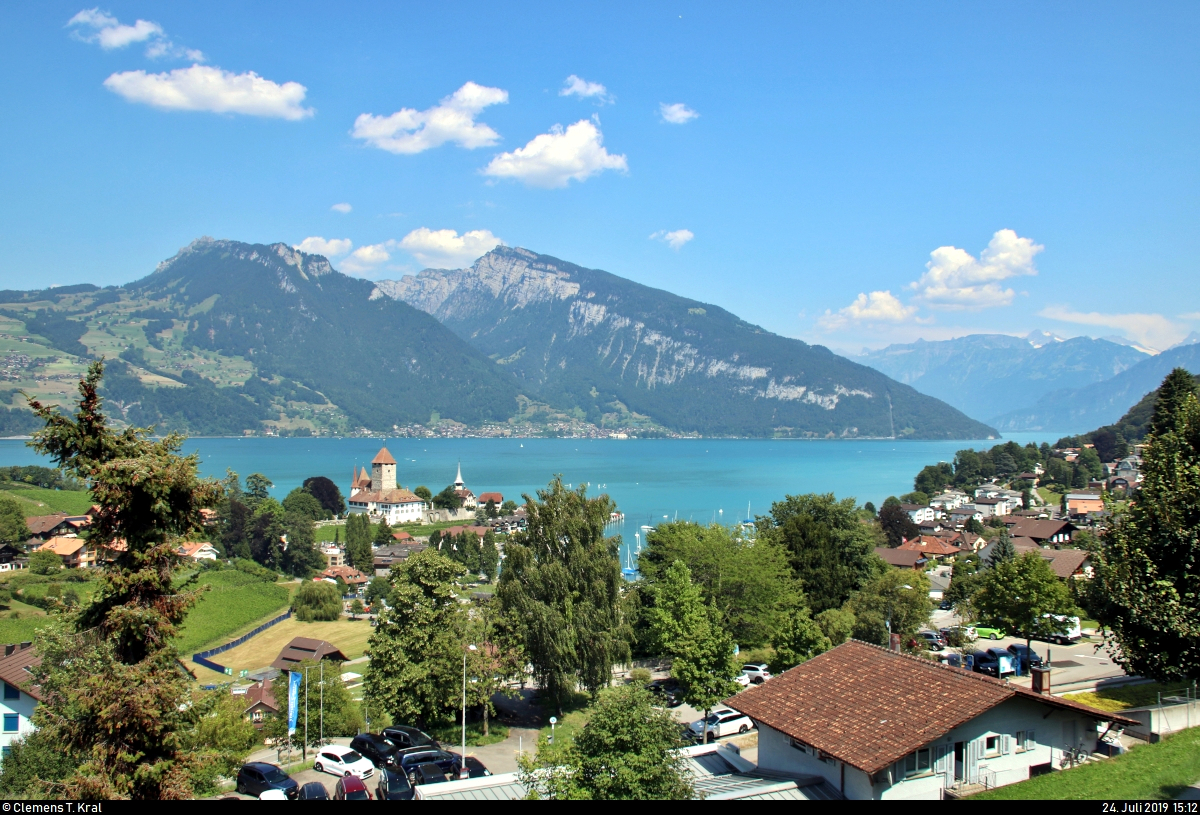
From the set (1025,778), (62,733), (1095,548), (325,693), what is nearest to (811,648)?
(1095,548)

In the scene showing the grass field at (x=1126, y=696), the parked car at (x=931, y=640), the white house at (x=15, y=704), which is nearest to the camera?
the grass field at (x=1126, y=696)

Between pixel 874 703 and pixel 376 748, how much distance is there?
10669 millimetres

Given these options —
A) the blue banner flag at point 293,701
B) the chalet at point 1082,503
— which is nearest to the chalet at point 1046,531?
the chalet at point 1082,503

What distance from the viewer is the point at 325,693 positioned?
20.5 m

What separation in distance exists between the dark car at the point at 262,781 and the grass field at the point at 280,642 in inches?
734

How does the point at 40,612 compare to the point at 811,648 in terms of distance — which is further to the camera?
the point at 40,612

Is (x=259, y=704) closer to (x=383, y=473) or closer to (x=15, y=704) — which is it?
(x=15, y=704)

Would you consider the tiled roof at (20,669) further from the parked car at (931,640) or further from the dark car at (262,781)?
the parked car at (931,640)

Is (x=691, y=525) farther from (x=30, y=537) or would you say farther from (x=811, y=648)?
(x=30, y=537)

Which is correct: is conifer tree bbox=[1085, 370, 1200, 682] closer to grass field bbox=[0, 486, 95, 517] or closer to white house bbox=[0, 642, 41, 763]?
white house bbox=[0, 642, 41, 763]

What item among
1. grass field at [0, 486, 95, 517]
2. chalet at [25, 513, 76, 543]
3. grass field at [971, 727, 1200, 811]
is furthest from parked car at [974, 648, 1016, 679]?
grass field at [0, 486, 95, 517]

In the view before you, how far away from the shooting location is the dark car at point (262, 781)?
14.4 metres

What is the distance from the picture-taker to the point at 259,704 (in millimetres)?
24156

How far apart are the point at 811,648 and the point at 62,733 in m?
17.5
